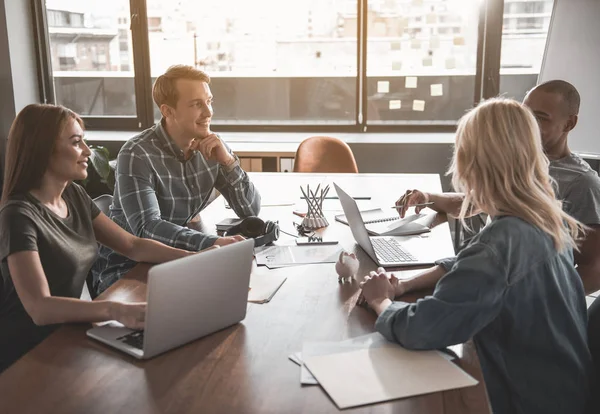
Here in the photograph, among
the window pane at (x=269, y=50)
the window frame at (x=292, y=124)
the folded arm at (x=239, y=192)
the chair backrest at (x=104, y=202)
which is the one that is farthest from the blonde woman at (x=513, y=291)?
the window pane at (x=269, y=50)

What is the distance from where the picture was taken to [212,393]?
1.26 metres

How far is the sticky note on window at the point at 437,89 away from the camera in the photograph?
4949 millimetres

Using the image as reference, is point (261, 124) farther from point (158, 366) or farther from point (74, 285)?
point (158, 366)

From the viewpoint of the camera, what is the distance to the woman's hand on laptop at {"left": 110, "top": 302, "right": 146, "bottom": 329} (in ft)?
4.98

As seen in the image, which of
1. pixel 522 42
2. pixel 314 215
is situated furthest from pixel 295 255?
pixel 522 42

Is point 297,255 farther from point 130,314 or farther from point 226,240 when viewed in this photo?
point 130,314

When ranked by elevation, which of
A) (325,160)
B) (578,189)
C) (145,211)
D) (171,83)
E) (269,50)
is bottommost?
(325,160)

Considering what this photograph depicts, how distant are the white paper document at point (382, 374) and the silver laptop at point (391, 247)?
2.23 feet

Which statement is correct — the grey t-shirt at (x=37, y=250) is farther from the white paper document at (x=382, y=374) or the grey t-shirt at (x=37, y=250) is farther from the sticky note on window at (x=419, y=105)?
the sticky note on window at (x=419, y=105)

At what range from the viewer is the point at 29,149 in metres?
1.85

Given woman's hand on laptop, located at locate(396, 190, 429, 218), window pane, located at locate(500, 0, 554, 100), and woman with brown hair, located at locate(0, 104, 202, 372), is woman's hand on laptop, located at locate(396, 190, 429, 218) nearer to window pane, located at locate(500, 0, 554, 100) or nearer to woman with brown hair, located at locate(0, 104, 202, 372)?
woman with brown hair, located at locate(0, 104, 202, 372)

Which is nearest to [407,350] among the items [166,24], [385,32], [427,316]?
[427,316]

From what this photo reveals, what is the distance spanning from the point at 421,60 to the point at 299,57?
36.3 inches

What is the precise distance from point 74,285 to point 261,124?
3.39 m
